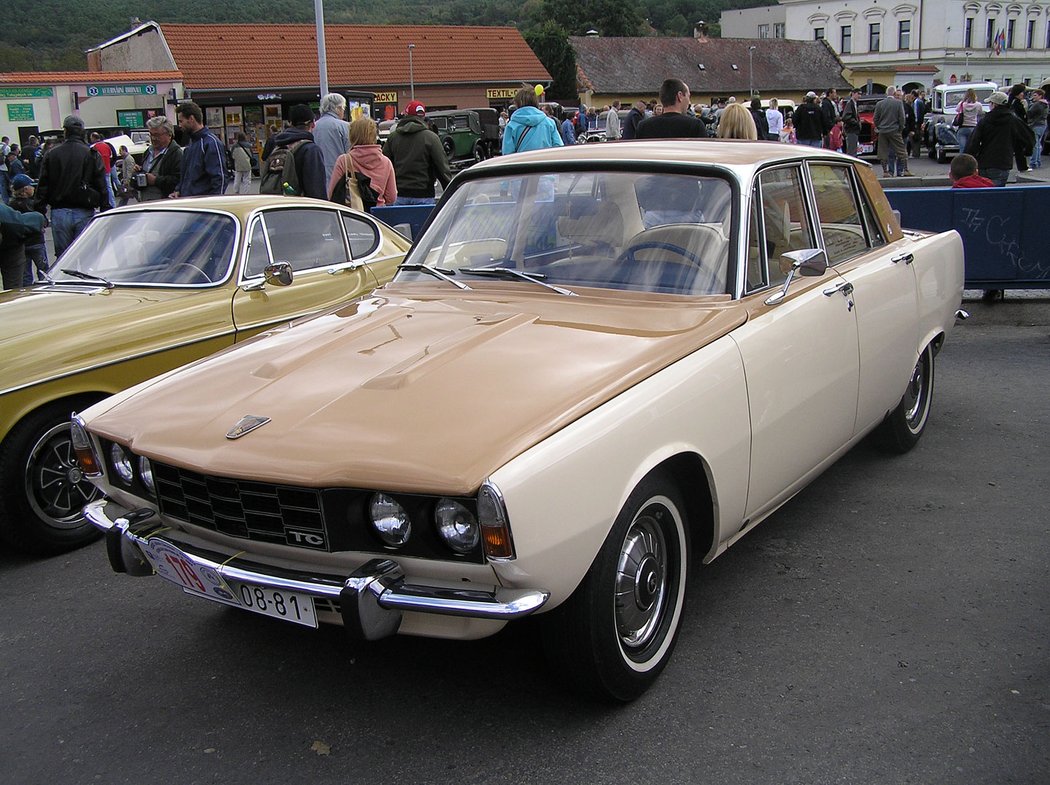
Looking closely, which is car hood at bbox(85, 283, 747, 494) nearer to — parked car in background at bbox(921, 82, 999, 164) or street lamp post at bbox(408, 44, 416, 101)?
parked car in background at bbox(921, 82, 999, 164)

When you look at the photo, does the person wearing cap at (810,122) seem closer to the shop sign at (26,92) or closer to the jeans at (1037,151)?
the jeans at (1037,151)

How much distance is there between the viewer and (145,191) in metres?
10.1

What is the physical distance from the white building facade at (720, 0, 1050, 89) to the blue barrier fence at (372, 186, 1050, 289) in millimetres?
75065

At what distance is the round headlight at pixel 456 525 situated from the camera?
2785 millimetres

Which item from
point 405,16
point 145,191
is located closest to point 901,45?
point 405,16

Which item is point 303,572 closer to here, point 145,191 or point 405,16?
point 145,191

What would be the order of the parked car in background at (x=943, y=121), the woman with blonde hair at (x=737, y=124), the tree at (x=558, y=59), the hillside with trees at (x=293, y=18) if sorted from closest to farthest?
the woman with blonde hair at (x=737, y=124) < the parked car in background at (x=943, y=121) < the tree at (x=558, y=59) < the hillside with trees at (x=293, y=18)

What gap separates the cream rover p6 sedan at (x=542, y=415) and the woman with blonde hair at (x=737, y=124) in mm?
3199

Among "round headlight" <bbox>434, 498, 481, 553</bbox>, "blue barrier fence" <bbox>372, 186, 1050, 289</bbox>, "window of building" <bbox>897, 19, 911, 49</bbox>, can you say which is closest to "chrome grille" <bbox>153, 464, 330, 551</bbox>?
"round headlight" <bbox>434, 498, 481, 553</bbox>

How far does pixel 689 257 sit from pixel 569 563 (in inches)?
64.4

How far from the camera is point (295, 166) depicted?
9422mm

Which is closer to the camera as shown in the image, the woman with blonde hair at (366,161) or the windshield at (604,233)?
the windshield at (604,233)

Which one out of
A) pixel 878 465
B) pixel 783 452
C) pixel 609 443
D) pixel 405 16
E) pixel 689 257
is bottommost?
pixel 878 465

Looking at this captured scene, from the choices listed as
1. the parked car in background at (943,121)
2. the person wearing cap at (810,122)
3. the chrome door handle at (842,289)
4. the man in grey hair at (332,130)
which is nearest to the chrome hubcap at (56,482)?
the chrome door handle at (842,289)
